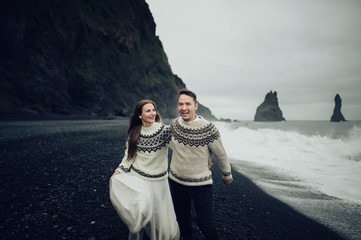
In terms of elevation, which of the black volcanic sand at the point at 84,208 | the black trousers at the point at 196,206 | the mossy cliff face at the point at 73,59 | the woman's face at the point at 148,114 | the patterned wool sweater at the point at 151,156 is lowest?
the black volcanic sand at the point at 84,208

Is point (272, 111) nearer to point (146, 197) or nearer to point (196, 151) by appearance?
point (196, 151)

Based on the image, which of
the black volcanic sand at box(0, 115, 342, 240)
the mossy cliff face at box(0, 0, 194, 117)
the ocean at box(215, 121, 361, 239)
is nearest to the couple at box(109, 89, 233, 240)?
the black volcanic sand at box(0, 115, 342, 240)

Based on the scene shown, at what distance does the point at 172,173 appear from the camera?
2686mm

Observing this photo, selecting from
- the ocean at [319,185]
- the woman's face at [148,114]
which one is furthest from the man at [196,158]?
the ocean at [319,185]

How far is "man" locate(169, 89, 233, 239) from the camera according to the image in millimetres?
2471

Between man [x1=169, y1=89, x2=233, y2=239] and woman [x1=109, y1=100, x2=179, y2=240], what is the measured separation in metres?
0.28

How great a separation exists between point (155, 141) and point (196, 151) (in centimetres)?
71

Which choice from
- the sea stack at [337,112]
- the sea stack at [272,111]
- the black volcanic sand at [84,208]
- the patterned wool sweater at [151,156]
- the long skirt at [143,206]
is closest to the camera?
the long skirt at [143,206]

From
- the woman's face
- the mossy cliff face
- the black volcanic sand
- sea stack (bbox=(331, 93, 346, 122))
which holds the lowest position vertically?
the black volcanic sand

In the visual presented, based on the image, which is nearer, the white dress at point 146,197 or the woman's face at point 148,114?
the white dress at point 146,197

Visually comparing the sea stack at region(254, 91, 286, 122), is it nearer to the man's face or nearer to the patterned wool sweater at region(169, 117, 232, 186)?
the patterned wool sweater at region(169, 117, 232, 186)

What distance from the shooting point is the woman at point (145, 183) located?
2121mm

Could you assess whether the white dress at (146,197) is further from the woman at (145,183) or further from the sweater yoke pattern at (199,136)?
the sweater yoke pattern at (199,136)

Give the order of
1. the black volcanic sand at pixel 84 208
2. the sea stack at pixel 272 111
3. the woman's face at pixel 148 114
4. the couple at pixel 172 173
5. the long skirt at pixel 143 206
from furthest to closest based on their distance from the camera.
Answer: the sea stack at pixel 272 111 → the black volcanic sand at pixel 84 208 → the woman's face at pixel 148 114 → the couple at pixel 172 173 → the long skirt at pixel 143 206
